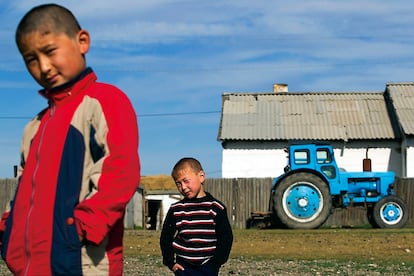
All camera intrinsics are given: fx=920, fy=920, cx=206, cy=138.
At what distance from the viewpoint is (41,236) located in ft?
10.6

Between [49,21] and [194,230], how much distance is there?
340 centimetres

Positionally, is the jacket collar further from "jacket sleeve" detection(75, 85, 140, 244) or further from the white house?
the white house

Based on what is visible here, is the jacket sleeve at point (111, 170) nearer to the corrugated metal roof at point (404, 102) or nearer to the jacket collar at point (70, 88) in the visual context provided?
the jacket collar at point (70, 88)

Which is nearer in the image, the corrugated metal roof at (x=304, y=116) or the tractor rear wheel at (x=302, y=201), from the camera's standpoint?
the tractor rear wheel at (x=302, y=201)

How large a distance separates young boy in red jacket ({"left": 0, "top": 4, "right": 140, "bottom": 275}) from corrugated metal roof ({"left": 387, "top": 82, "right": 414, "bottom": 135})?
31.5 m

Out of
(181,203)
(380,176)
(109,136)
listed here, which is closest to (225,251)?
(181,203)

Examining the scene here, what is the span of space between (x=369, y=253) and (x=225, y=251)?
10252 millimetres

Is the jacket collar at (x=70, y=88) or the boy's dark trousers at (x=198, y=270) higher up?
the jacket collar at (x=70, y=88)

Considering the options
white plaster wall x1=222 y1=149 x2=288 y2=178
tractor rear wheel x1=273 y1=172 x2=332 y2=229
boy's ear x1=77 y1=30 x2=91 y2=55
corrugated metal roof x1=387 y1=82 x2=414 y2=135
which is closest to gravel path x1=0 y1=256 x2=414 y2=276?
boy's ear x1=77 y1=30 x2=91 y2=55

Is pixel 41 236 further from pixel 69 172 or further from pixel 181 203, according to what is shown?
pixel 181 203

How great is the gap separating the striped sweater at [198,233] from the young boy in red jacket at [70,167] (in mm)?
3077

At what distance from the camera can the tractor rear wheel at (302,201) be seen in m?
24.5

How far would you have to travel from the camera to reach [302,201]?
82.6ft

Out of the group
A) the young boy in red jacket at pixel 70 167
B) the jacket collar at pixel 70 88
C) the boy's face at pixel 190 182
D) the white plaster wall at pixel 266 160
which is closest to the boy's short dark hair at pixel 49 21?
the young boy in red jacket at pixel 70 167
